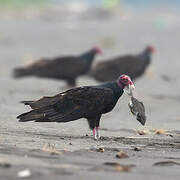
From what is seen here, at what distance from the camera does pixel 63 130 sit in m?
8.48

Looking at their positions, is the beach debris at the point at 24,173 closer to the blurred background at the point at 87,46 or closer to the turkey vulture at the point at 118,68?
the blurred background at the point at 87,46

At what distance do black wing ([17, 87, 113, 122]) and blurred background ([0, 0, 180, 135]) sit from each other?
690mm

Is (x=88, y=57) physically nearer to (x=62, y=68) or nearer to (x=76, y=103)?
(x=62, y=68)

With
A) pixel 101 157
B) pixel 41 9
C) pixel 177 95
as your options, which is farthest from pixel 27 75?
pixel 41 9

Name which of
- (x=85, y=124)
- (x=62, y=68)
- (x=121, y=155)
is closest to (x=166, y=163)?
(x=121, y=155)

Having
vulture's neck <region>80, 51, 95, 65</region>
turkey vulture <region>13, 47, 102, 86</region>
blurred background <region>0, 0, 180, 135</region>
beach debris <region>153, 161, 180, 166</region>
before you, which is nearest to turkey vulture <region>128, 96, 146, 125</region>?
blurred background <region>0, 0, 180, 135</region>

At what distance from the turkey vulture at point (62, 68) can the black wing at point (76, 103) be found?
6899 millimetres

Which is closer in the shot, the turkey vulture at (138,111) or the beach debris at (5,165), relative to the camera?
the beach debris at (5,165)

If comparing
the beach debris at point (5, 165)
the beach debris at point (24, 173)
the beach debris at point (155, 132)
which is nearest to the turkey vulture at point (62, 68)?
the beach debris at point (155, 132)

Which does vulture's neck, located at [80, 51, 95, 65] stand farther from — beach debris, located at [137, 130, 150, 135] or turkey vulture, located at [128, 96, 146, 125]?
turkey vulture, located at [128, 96, 146, 125]

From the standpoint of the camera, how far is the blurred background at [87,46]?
11.9 metres

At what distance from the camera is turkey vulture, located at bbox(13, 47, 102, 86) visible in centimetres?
1494

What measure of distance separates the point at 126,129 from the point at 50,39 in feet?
50.1

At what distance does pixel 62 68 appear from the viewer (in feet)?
49.3
